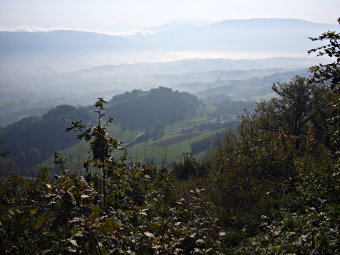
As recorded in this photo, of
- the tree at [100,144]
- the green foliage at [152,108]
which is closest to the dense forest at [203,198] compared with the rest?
the tree at [100,144]

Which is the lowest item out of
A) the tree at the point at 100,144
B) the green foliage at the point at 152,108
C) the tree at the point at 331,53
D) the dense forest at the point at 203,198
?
the green foliage at the point at 152,108

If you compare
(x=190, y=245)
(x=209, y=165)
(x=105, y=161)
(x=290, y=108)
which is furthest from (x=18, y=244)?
(x=290, y=108)

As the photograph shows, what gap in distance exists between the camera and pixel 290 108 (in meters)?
24.9

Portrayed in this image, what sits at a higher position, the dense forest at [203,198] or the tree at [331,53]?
the tree at [331,53]

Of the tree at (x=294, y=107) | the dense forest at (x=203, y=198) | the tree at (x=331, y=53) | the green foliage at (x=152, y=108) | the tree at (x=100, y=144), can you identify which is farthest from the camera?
the green foliage at (x=152, y=108)

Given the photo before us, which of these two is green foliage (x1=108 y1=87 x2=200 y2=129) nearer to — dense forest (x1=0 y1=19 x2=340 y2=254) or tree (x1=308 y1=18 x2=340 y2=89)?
dense forest (x1=0 y1=19 x2=340 y2=254)

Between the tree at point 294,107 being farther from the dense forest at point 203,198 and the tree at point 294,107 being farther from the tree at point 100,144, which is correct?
the tree at point 100,144

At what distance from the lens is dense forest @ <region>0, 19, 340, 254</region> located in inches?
139

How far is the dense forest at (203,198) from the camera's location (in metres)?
3.52

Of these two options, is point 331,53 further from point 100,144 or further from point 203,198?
point 100,144

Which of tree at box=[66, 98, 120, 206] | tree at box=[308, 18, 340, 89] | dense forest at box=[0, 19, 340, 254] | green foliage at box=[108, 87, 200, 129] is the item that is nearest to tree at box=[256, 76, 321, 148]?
dense forest at box=[0, 19, 340, 254]

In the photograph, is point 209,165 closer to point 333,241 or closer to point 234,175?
point 234,175

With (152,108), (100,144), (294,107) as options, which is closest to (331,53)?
(100,144)

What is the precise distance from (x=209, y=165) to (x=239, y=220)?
12.7 metres
